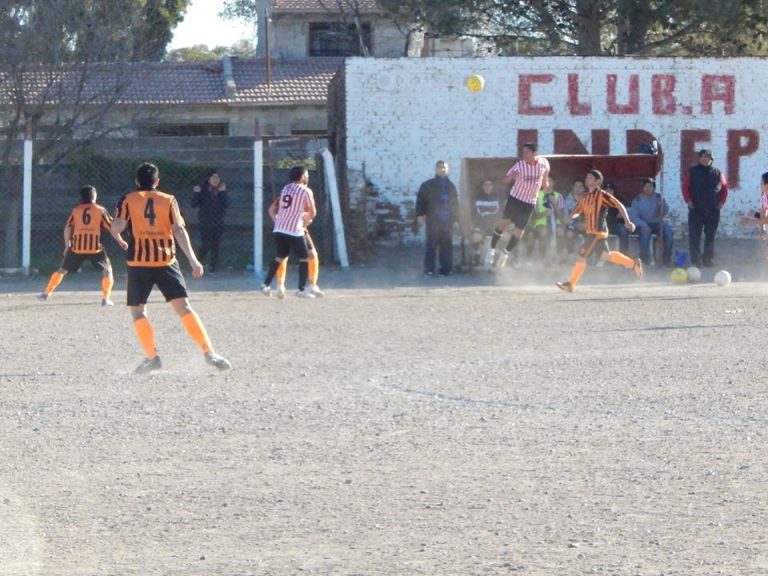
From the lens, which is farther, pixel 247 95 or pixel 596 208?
pixel 247 95

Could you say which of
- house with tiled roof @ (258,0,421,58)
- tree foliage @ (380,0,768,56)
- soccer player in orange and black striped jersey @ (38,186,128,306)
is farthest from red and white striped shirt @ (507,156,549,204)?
house with tiled roof @ (258,0,421,58)

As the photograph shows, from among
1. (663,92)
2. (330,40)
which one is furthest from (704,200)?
(330,40)

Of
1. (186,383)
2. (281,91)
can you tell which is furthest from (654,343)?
(281,91)

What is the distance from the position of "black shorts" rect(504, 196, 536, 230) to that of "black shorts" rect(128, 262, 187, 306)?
26.2 ft

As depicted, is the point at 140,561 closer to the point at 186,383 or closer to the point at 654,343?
the point at 186,383

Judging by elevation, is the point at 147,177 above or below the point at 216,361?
above

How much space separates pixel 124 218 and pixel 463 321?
482cm

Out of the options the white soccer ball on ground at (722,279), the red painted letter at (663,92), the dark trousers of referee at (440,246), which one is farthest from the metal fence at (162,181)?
the white soccer ball on ground at (722,279)

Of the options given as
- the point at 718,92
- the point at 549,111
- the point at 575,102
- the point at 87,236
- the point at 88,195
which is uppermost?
the point at 718,92

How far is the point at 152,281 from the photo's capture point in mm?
11555

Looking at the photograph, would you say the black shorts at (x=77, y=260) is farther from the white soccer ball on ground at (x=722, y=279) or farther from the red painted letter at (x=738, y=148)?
the red painted letter at (x=738, y=148)

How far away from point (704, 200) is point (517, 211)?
186 inches

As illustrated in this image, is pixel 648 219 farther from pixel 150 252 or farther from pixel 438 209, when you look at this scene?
pixel 150 252

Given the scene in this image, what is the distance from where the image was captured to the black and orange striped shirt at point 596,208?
1734 cm
